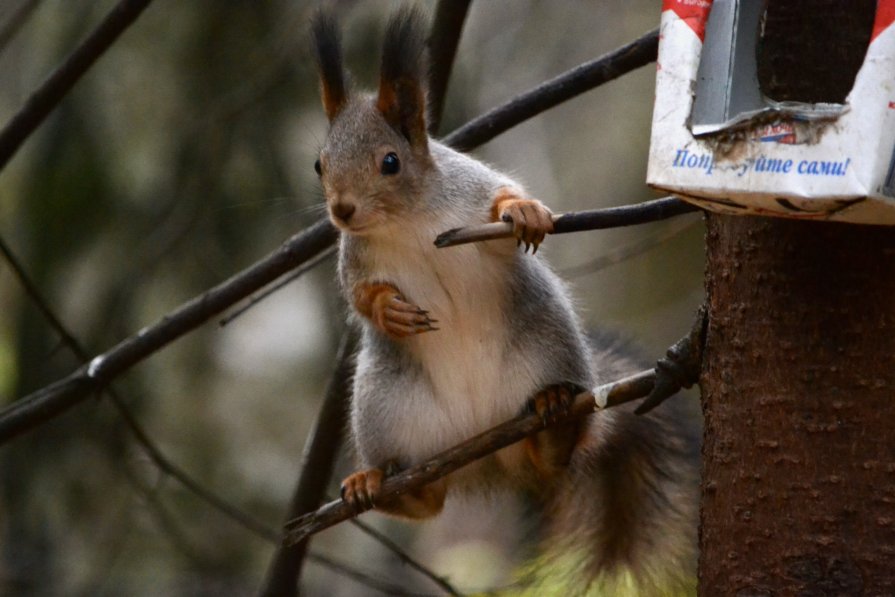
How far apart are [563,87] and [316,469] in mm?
882

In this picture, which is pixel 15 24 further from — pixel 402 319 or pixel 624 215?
pixel 624 215

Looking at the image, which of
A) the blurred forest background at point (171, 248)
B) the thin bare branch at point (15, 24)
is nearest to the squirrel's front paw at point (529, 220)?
the blurred forest background at point (171, 248)

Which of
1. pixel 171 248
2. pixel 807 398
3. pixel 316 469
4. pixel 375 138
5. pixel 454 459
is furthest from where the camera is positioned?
pixel 171 248

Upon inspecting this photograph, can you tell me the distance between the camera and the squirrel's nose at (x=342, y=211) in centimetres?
181

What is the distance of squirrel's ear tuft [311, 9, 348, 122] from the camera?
1790mm

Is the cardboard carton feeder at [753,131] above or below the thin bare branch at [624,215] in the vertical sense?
above

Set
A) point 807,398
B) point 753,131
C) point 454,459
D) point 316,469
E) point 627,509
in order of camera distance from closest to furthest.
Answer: point 753,131
point 807,398
point 454,459
point 627,509
point 316,469

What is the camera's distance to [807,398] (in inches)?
42.6

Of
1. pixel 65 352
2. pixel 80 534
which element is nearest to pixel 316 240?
pixel 65 352

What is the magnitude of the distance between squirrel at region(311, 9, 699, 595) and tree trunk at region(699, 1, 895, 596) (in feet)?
2.30

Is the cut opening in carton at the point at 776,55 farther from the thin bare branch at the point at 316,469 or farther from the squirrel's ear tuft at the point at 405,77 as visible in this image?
the thin bare branch at the point at 316,469

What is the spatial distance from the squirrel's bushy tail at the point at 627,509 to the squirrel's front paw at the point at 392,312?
0.37 m

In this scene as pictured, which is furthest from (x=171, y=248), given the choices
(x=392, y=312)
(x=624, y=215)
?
(x=624, y=215)

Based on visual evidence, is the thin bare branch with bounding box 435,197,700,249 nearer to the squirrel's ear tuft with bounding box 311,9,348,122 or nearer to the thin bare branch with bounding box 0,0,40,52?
the squirrel's ear tuft with bounding box 311,9,348,122
